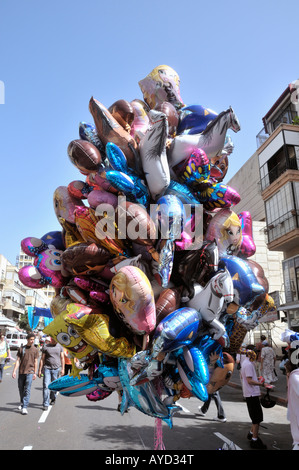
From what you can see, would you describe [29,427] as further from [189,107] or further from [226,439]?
[189,107]

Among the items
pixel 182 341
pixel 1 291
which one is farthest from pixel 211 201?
pixel 1 291

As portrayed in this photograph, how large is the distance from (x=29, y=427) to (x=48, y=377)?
1488 millimetres

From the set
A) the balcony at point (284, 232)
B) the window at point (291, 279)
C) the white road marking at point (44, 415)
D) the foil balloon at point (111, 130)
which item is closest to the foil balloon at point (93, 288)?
the foil balloon at point (111, 130)

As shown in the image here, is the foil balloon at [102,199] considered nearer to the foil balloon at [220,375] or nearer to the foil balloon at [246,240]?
the foil balloon at [246,240]

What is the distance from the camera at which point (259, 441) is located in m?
5.14

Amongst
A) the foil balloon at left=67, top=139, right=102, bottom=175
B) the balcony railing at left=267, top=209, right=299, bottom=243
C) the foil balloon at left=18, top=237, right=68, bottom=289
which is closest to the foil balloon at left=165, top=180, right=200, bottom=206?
the foil balloon at left=67, top=139, right=102, bottom=175

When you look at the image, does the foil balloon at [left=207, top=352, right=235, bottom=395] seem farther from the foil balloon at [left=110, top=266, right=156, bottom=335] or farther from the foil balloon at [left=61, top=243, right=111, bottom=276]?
the foil balloon at [left=61, top=243, right=111, bottom=276]

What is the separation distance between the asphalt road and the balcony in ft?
31.4

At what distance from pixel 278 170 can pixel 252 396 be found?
14.6m

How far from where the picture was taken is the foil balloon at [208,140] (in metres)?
2.46

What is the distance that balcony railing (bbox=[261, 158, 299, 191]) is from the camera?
1703 centimetres

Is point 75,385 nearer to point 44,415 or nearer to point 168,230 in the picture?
point 168,230

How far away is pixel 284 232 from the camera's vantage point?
55.3 ft

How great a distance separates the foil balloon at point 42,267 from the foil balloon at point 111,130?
96 cm
